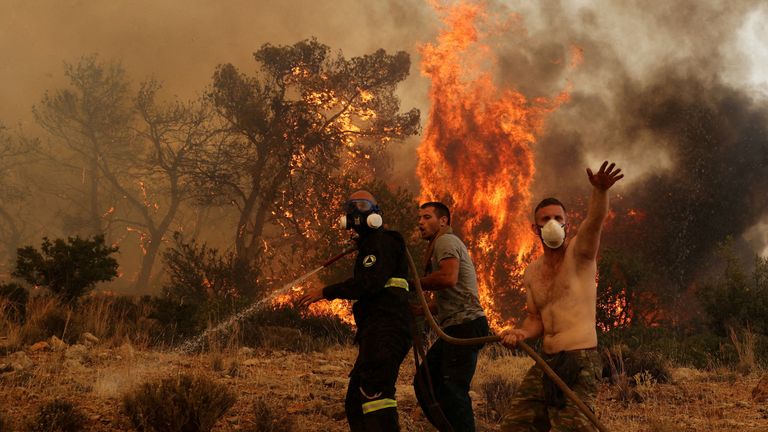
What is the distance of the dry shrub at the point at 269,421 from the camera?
6238 mm

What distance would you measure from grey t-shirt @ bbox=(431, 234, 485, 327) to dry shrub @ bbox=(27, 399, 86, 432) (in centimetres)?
327

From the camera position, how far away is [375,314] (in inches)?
186

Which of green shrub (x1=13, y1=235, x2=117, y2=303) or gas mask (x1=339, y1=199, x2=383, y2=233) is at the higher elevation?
green shrub (x1=13, y1=235, x2=117, y2=303)

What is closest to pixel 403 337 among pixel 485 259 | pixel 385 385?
pixel 385 385

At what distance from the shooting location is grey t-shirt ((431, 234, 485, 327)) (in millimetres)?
5262

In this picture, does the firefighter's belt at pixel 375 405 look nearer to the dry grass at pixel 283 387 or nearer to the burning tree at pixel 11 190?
the dry grass at pixel 283 387

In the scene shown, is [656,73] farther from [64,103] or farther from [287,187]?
[64,103]

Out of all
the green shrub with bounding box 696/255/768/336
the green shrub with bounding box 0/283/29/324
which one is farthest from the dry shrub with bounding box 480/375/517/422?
the green shrub with bounding box 696/255/768/336

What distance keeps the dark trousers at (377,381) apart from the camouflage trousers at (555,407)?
86 cm

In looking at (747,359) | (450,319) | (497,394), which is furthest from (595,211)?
(747,359)

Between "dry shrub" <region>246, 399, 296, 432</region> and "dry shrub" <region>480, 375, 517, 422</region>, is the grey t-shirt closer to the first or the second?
"dry shrub" <region>246, 399, 296, 432</region>

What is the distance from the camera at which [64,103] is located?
38719mm

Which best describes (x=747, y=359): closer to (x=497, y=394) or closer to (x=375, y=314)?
(x=497, y=394)

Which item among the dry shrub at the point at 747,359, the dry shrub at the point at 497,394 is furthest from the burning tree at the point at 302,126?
the dry shrub at the point at 497,394
